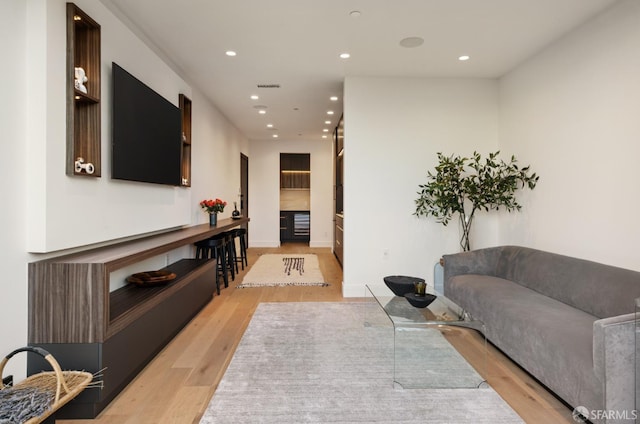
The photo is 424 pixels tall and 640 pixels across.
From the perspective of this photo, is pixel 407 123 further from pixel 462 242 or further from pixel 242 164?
pixel 242 164

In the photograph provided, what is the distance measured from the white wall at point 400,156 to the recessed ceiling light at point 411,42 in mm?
959

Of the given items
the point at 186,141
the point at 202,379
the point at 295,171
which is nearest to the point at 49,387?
the point at 202,379

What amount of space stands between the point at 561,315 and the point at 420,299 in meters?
0.96

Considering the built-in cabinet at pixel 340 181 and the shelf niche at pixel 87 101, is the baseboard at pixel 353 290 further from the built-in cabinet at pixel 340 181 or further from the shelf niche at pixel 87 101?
the shelf niche at pixel 87 101

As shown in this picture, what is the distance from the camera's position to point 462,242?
4.61 m

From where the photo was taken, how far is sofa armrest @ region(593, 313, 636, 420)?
5.60 ft

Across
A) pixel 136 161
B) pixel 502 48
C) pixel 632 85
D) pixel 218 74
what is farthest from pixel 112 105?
pixel 632 85

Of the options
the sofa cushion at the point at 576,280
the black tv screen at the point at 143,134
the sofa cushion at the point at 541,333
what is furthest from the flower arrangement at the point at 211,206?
the sofa cushion at the point at 576,280

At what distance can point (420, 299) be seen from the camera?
282cm

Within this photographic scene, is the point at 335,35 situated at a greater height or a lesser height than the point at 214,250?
greater

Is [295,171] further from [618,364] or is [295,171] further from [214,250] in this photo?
[618,364]

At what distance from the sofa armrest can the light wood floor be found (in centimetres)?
37

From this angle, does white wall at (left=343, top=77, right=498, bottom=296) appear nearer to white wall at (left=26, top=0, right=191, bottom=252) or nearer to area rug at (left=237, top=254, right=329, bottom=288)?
area rug at (left=237, top=254, right=329, bottom=288)

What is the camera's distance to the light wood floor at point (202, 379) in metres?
2.02
